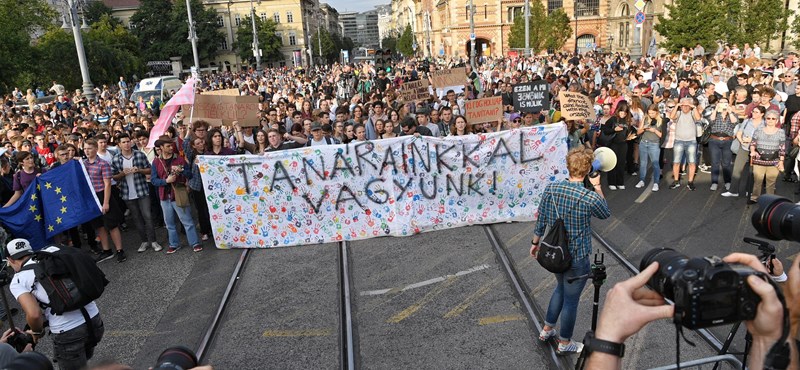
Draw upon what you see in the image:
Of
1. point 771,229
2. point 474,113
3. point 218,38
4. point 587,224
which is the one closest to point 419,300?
point 587,224

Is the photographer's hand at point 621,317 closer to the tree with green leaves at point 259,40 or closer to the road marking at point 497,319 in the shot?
the road marking at point 497,319

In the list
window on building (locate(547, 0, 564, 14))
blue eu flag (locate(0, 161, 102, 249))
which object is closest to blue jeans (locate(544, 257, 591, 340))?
blue eu flag (locate(0, 161, 102, 249))

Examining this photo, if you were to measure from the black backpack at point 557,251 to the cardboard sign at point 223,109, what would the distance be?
7052 millimetres

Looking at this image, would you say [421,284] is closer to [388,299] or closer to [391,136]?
[388,299]

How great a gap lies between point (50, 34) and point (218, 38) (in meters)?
48.4

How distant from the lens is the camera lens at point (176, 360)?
2.40m

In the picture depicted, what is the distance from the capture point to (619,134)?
35.1ft

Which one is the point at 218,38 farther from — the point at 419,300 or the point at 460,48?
the point at 419,300

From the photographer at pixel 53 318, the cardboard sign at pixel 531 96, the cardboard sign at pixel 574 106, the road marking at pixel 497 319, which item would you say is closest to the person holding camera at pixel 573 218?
the road marking at pixel 497 319

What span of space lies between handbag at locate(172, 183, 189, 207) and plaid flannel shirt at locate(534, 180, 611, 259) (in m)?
5.59

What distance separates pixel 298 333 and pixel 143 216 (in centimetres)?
423

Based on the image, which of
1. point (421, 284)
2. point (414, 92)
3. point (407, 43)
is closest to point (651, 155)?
point (414, 92)

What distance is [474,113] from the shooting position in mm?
10211

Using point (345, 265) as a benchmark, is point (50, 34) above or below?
above
